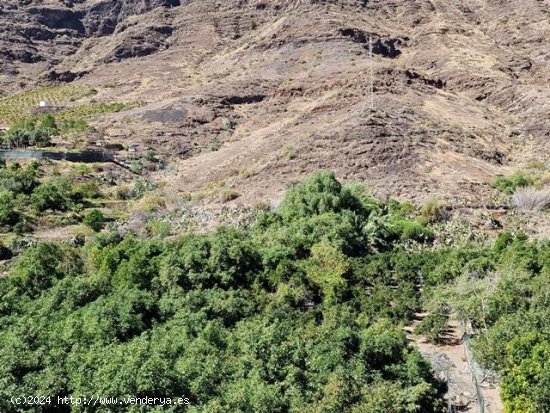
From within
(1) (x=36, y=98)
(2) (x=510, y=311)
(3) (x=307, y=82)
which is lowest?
(1) (x=36, y=98)

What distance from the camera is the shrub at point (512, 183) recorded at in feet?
132

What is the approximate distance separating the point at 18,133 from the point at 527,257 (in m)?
54.1

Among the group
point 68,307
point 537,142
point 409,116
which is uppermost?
point 68,307

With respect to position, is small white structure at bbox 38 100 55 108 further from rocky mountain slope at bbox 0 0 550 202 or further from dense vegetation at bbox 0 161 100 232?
dense vegetation at bbox 0 161 100 232

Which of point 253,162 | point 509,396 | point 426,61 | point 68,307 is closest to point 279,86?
point 426,61

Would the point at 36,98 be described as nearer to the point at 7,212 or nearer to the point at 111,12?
the point at 111,12

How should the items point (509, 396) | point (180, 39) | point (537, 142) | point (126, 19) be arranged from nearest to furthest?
1. point (509, 396)
2. point (537, 142)
3. point (180, 39)
4. point (126, 19)

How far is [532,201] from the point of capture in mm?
36750

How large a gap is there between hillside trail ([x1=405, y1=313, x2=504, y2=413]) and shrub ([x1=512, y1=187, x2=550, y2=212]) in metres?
16.9

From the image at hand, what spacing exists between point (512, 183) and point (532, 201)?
4.16 metres

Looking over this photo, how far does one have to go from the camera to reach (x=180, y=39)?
105812 mm

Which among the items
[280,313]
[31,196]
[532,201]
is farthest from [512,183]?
[31,196]

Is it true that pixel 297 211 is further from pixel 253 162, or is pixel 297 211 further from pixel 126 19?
pixel 126 19

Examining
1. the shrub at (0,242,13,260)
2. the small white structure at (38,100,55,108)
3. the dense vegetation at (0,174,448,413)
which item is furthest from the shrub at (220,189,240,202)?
the small white structure at (38,100,55,108)
